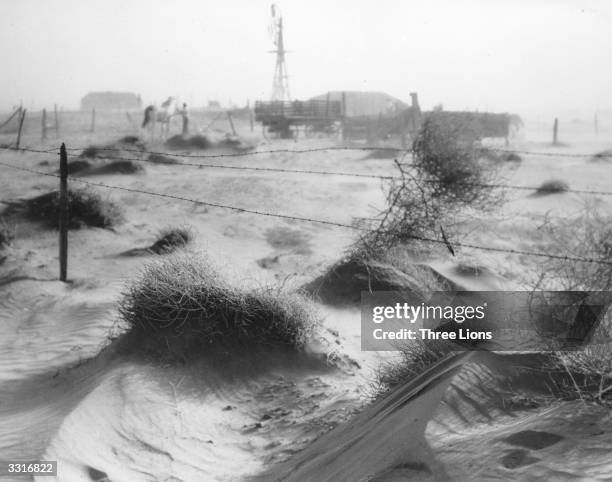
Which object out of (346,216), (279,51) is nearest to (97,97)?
(279,51)

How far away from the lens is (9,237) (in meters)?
11.1

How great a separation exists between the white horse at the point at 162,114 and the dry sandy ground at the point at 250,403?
16.4 m

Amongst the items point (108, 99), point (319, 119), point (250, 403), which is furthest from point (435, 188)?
point (108, 99)

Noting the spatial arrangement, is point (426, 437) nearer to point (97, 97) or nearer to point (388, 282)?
point (388, 282)

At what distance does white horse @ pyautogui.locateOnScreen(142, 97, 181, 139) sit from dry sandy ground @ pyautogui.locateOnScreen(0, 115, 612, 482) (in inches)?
647

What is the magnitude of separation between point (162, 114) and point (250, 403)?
2510 centimetres

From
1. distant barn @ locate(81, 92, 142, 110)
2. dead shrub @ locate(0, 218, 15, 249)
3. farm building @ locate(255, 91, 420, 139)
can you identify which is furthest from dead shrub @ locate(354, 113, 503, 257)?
distant barn @ locate(81, 92, 142, 110)

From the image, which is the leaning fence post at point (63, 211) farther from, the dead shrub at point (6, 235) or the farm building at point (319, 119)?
the farm building at point (319, 119)

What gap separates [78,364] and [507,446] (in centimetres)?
469

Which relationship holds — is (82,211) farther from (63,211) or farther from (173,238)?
(63,211)

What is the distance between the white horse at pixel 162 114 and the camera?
1096 inches

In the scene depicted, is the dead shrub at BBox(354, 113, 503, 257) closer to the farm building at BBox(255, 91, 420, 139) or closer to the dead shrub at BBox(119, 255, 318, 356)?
the dead shrub at BBox(119, 255, 318, 356)

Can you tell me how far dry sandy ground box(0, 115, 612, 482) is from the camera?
11.9 feet

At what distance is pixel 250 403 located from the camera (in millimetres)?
6219
